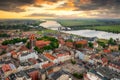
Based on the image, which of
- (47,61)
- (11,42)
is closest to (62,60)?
(47,61)

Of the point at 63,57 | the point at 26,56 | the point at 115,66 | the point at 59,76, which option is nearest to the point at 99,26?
the point at 63,57

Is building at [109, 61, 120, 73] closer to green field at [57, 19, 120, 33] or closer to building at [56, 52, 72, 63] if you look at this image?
building at [56, 52, 72, 63]

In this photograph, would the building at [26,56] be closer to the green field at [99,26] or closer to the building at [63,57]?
the building at [63,57]

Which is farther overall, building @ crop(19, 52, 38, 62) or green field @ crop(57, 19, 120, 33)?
green field @ crop(57, 19, 120, 33)

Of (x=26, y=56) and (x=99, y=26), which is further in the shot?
(x=99, y=26)

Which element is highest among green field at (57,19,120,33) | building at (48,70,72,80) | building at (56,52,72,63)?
building at (48,70,72,80)

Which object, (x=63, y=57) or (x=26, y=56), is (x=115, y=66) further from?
(x=26, y=56)

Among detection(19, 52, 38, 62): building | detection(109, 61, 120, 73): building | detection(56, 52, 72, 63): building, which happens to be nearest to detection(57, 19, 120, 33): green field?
detection(56, 52, 72, 63): building

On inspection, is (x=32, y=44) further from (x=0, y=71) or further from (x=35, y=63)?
(x=0, y=71)

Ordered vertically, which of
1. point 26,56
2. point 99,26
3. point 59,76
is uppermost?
point 59,76

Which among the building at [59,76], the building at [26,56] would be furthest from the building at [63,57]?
the building at [59,76]

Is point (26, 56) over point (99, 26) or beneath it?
over
